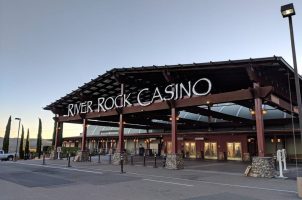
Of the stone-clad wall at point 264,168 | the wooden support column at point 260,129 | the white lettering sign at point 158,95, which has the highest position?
the white lettering sign at point 158,95

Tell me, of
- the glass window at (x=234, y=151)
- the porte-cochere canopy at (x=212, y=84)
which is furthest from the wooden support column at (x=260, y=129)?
the glass window at (x=234, y=151)

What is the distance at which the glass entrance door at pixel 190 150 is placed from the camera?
39.3 m

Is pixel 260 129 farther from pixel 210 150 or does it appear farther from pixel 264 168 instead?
pixel 210 150

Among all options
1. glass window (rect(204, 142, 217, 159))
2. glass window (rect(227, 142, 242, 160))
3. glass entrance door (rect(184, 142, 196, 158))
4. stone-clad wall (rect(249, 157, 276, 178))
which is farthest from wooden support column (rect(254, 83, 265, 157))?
glass entrance door (rect(184, 142, 196, 158))

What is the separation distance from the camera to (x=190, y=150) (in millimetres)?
39781

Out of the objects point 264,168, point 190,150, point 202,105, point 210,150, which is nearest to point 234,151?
point 210,150

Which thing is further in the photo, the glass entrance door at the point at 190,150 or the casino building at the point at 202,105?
the glass entrance door at the point at 190,150

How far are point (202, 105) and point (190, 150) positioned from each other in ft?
64.1

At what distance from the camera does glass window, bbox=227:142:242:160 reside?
34031mm

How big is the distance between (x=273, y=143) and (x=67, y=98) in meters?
27.8

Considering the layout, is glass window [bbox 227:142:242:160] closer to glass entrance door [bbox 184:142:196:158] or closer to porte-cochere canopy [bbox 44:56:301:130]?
porte-cochere canopy [bbox 44:56:301:130]

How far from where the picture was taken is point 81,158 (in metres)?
32.1

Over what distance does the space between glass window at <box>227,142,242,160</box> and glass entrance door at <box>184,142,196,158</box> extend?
577cm

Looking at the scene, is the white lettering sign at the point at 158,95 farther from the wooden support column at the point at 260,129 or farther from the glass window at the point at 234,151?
the glass window at the point at 234,151
